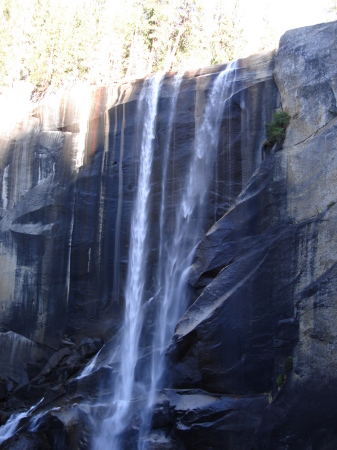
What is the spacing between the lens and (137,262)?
15.0 m

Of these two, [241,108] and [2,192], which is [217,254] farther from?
[2,192]

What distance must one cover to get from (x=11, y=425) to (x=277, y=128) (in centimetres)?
1013

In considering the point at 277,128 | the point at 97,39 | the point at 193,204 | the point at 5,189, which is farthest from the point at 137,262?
the point at 97,39

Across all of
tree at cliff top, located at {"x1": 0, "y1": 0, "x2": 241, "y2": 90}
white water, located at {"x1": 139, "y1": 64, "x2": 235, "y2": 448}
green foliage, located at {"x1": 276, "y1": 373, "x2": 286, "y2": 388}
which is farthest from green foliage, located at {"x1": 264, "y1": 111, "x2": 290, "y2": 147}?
tree at cliff top, located at {"x1": 0, "y1": 0, "x2": 241, "y2": 90}

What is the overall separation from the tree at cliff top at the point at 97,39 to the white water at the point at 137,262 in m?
7.59

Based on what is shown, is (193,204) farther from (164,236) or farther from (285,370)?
(285,370)

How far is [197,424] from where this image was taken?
9.76 metres

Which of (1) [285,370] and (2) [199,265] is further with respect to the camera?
(2) [199,265]

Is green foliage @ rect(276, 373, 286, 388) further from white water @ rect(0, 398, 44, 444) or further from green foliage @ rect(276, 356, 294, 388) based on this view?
white water @ rect(0, 398, 44, 444)

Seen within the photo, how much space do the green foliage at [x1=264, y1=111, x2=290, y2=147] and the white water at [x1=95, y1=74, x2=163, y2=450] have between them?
13.9ft

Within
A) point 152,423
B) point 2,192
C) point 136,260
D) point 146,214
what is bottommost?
point 152,423

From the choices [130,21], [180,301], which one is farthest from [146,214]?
[130,21]

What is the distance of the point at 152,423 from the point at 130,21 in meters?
20.5

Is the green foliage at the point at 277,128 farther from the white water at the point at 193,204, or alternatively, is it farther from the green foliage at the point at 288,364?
the green foliage at the point at 288,364
